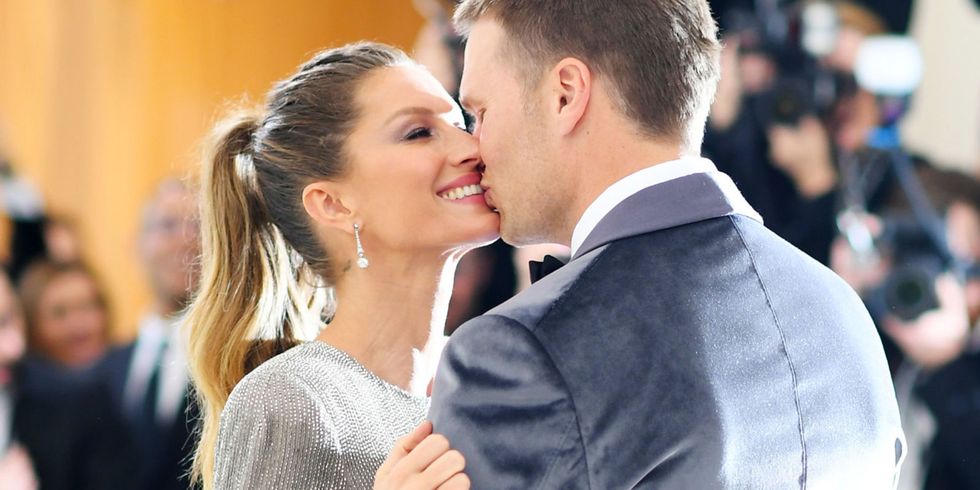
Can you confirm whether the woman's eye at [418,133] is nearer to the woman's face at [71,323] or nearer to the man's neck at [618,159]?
the man's neck at [618,159]

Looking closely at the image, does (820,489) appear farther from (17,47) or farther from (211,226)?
(17,47)

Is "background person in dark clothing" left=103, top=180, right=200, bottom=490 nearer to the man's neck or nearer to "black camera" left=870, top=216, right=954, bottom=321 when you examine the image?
"black camera" left=870, top=216, right=954, bottom=321

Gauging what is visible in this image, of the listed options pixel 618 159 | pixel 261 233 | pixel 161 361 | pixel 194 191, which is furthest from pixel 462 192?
pixel 161 361

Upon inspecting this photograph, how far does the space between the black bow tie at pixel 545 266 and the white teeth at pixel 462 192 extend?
0.41m

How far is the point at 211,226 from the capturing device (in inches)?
82.7

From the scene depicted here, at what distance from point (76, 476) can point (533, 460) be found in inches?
122

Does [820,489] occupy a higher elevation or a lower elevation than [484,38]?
lower

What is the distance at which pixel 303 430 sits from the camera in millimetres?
1740

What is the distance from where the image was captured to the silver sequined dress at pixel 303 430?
5.70 feet

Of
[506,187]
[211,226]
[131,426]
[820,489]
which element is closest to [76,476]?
[131,426]

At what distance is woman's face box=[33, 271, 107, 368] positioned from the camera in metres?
4.11

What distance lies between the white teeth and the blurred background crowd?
1.62m

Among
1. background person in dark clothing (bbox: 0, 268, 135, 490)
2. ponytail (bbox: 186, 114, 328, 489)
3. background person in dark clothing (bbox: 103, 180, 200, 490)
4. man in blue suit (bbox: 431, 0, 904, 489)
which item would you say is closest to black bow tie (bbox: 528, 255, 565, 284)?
man in blue suit (bbox: 431, 0, 904, 489)

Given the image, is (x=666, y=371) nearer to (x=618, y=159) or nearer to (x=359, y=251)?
(x=618, y=159)
